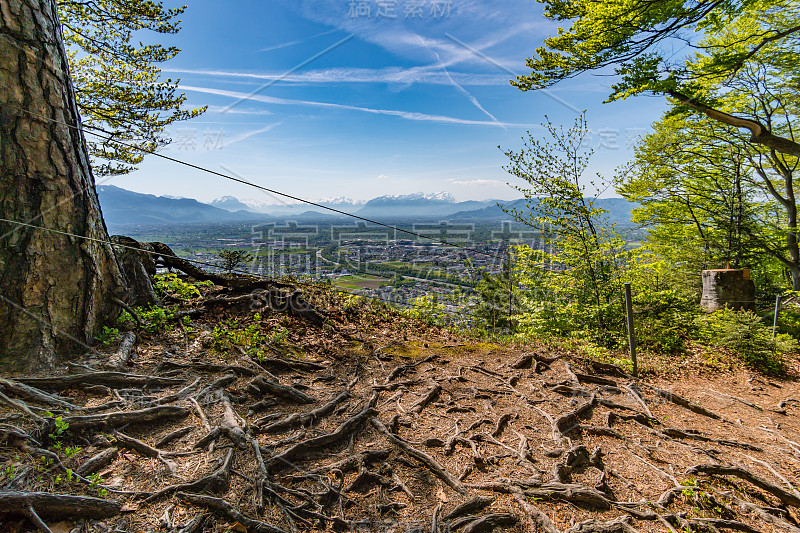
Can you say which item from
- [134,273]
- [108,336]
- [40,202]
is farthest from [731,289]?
[40,202]

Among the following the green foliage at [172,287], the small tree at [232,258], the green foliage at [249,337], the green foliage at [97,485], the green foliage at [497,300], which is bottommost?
the green foliage at [497,300]

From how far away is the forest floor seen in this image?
215cm

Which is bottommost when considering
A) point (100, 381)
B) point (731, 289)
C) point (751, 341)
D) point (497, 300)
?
point (497, 300)

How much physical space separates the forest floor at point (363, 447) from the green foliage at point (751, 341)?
5.54 feet

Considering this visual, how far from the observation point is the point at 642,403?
4.94 m

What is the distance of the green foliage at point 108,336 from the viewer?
3953mm

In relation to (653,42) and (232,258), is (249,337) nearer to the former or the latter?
(232,258)

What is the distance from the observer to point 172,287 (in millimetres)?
5848

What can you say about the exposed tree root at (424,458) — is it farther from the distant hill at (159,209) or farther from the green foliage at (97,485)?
the distant hill at (159,209)

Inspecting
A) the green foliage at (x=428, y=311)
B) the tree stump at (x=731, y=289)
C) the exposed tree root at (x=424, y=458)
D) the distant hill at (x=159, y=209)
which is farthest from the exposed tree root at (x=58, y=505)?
the distant hill at (x=159, y=209)

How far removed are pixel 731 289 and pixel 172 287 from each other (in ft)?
43.9

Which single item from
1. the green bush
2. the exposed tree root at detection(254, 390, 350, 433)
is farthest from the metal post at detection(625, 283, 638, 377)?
the exposed tree root at detection(254, 390, 350, 433)

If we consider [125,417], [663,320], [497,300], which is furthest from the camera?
[497,300]

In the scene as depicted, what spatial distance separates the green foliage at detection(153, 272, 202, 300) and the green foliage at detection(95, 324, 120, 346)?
1.62m
